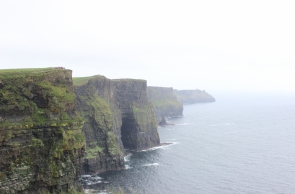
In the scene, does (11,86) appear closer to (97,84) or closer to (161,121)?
(97,84)

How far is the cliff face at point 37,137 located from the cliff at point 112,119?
110 feet

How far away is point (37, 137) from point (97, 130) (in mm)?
42876

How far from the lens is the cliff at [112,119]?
93.6 m

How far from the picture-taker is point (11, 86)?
55.2 meters

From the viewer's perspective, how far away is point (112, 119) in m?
103

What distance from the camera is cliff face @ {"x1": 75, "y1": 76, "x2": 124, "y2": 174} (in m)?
91.4

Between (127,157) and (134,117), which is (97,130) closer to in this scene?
(127,157)

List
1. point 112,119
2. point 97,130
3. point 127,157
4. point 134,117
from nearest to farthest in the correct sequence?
1. point 97,130
2. point 112,119
3. point 127,157
4. point 134,117

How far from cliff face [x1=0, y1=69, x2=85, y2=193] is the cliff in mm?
33416

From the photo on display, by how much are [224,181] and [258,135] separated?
75.0m

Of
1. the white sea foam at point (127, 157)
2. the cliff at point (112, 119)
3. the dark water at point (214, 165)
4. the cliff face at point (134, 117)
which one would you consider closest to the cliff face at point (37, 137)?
the dark water at point (214, 165)

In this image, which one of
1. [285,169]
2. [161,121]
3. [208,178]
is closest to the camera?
[208,178]

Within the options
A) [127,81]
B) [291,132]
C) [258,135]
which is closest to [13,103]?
[127,81]

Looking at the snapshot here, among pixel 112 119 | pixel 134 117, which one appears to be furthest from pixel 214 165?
pixel 134 117
